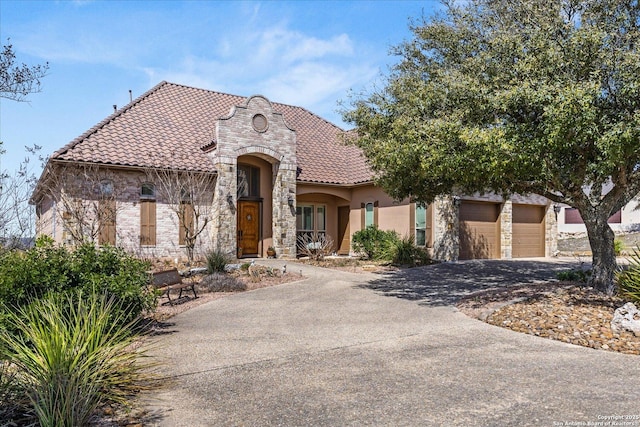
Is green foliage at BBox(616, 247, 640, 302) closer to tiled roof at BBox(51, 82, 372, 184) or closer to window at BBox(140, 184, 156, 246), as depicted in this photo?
tiled roof at BBox(51, 82, 372, 184)

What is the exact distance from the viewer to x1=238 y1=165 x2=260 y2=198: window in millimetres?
20047

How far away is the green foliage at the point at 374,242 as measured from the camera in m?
19.2

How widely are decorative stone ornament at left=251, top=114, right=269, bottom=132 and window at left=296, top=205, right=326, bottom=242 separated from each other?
4518mm

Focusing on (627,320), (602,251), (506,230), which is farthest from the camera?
(506,230)

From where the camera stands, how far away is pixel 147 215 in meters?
17.6

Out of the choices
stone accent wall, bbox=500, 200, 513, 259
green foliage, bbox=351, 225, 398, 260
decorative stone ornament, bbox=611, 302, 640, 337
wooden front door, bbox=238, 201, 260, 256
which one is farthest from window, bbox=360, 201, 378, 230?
decorative stone ornament, bbox=611, 302, 640, 337

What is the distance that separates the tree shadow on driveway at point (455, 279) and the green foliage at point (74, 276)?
243 inches

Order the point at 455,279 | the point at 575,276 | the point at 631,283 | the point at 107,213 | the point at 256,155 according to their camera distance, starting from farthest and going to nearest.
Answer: the point at 256,155, the point at 107,213, the point at 455,279, the point at 575,276, the point at 631,283

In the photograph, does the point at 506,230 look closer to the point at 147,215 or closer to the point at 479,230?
the point at 479,230

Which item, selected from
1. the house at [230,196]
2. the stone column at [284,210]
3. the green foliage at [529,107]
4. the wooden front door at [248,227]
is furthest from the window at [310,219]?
the green foliage at [529,107]

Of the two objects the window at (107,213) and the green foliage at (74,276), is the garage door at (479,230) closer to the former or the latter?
the window at (107,213)

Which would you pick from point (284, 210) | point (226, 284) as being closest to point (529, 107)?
point (226, 284)

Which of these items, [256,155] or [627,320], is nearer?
[627,320]

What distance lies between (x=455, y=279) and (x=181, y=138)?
12.3m
